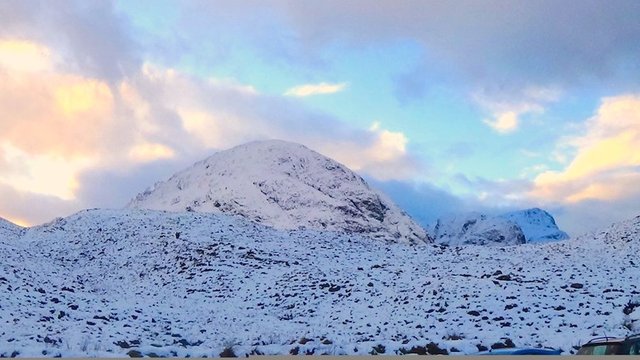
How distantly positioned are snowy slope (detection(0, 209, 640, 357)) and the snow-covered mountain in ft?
157

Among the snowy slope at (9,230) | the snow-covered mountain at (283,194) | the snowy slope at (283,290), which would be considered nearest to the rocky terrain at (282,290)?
the snowy slope at (283,290)

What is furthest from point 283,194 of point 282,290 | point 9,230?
point 282,290

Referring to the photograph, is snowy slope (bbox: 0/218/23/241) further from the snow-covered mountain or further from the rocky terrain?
the snow-covered mountain

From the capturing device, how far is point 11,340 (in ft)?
79.4

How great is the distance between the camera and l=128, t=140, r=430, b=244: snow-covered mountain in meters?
118

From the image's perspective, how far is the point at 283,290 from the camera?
4631 cm

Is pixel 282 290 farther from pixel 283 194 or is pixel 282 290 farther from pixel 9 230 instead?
pixel 283 194

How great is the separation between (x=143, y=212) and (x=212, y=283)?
24.4 meters

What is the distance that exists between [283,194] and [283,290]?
262ft

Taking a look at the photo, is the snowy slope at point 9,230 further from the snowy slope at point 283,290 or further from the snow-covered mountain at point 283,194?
the snow-covered mountain at point 283,194

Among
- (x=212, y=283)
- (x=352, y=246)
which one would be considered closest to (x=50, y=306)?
(x=212, y=283)

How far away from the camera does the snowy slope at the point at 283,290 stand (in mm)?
28000

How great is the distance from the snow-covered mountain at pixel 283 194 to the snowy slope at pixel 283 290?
47.7 meters

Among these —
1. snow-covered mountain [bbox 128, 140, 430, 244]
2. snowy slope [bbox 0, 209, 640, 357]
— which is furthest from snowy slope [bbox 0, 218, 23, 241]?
snow-covered mountain [bbox 128, 140, 430, 244]
